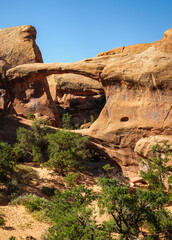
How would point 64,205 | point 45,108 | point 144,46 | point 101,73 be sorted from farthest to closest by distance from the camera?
point 144,46
point 45,108
point 101,73
point 64,205

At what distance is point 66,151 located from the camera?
642 inches

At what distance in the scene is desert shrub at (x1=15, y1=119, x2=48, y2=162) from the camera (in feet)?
58.2

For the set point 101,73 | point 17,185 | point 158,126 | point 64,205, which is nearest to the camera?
point 64,205

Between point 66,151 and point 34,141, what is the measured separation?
12.2 feet

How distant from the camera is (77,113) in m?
35.8

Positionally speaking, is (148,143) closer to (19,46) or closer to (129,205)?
(129,205)

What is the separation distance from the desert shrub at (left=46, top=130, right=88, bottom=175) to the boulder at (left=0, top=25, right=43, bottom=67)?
15.2 meters

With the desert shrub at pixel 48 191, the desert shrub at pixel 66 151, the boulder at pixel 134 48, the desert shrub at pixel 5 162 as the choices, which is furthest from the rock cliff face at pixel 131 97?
the boulder at pixel 134 48

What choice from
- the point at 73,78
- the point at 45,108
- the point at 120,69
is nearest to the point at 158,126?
the point at 120,69

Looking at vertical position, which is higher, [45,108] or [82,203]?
[45,108]

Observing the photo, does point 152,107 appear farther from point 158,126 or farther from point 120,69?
point 120,69

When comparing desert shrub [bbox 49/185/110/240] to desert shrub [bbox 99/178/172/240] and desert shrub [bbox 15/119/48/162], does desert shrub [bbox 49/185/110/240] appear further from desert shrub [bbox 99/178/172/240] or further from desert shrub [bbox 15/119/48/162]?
desert shrub [bbox 15/119/48/162]

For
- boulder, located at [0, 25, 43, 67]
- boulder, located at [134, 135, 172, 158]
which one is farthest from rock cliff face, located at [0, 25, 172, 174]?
boulder, located at [0, 25, 43, 67]

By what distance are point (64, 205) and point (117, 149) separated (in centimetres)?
886
